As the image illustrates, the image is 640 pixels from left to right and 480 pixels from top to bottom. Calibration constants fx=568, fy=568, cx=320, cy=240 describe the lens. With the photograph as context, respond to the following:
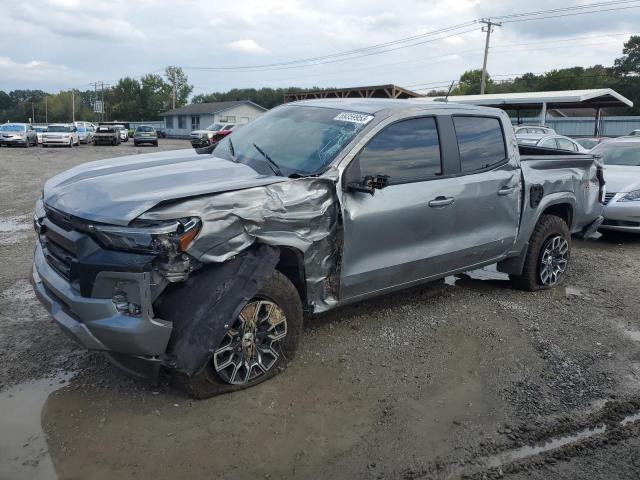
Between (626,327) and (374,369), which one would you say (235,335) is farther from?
(626,327)

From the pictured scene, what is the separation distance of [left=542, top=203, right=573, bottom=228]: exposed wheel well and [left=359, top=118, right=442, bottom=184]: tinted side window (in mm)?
2082

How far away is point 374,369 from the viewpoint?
4207 mm

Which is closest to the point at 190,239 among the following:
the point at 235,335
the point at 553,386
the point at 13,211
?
the point at 235,335

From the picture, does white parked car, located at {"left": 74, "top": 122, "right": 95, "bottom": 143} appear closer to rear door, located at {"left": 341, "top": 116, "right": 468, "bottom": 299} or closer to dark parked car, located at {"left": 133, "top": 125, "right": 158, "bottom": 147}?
dark parked car, located at {"left": 133, "top": 125, "right": 158, "bottom": 147}

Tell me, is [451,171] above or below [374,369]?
above

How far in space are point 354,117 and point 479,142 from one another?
1.37 metres

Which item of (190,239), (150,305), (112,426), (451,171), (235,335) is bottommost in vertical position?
(112,426)

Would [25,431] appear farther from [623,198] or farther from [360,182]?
[623,198]

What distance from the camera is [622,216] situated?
8.73 m

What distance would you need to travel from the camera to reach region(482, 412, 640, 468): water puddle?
10.4 ft

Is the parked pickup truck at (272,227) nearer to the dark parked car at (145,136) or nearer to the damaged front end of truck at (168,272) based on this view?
the damaged front end of truck at (168,272)

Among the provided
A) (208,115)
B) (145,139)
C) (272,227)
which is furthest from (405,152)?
(208,115)

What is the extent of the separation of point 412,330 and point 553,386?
1261 millimetres

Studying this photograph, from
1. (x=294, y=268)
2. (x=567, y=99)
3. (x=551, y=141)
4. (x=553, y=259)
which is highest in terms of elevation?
(x=567, y=99)
